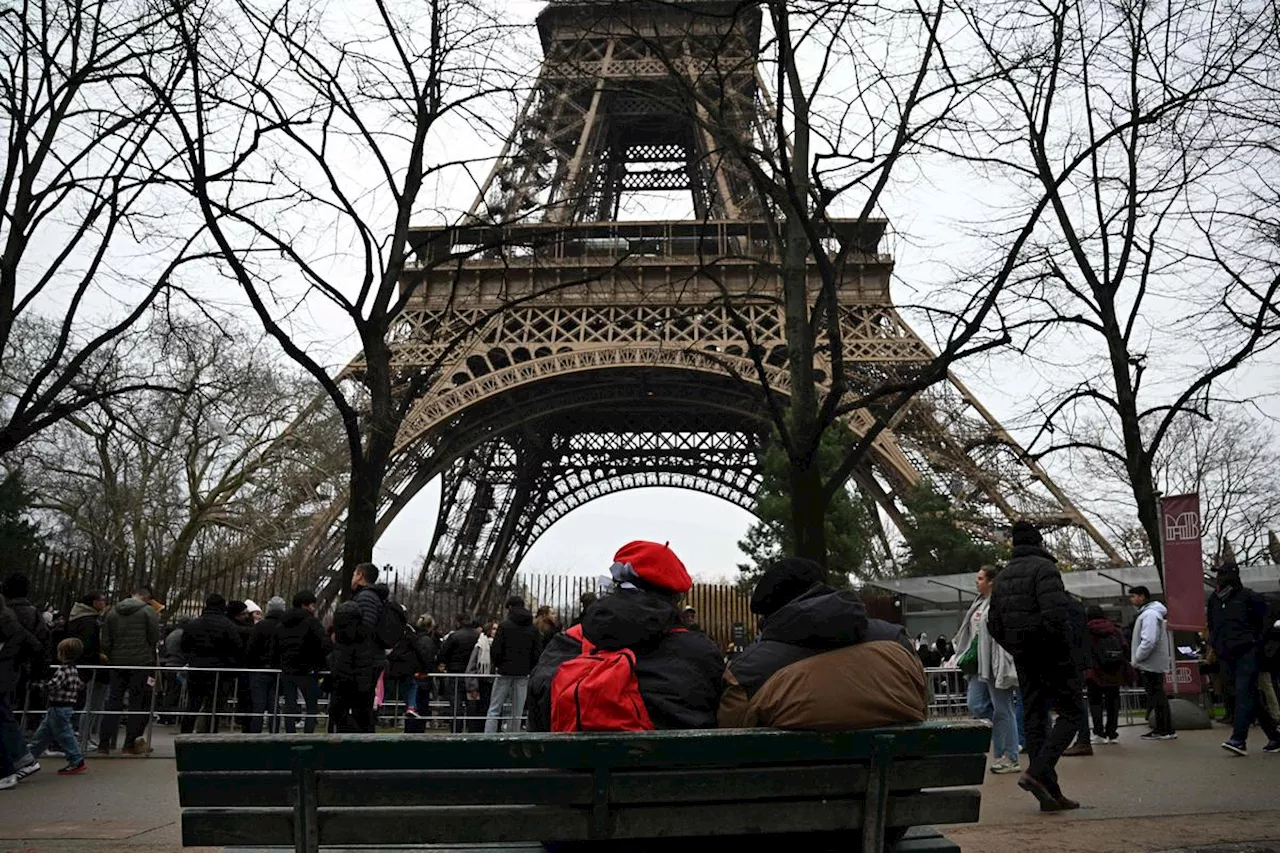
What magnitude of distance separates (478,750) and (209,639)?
949 centimetres

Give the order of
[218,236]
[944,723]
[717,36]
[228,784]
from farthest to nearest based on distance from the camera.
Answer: [717,36], [218,236], [944,723], [228,784]

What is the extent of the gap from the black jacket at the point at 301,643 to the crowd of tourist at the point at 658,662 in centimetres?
2

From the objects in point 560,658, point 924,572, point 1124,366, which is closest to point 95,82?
point 560,658

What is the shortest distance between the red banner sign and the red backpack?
8.85m

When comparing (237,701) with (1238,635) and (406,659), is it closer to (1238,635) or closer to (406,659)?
(406,659)

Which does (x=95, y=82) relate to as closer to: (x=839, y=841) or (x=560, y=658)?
(x=560, y=658)

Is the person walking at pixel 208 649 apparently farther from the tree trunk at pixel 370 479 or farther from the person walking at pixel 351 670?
the person walking at pixel 351 670

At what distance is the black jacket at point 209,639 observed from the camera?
1166 cm

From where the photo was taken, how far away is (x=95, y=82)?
10250 mm

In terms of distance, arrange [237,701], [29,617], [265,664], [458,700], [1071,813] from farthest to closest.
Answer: [458,700] → [265,664] → [237,701] → [29,617] → [1071,813]

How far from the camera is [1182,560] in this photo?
11.0 meters

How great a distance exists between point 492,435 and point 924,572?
11.8 metres

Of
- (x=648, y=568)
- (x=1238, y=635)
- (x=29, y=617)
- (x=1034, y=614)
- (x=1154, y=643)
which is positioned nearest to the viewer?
(x=648, y=568)

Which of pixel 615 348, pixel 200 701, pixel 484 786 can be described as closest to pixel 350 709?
pixel 200 701
